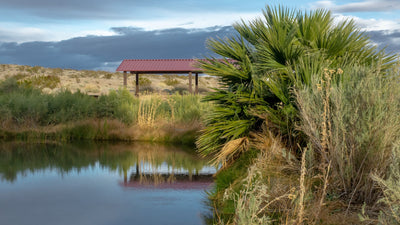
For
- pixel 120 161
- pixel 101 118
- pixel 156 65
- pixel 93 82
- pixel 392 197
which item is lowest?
pixel 93 82

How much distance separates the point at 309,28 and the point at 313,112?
273 centimetres

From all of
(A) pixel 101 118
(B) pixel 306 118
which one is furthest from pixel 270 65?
(A) pixel 101 118

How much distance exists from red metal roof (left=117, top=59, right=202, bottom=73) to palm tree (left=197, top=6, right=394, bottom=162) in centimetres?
2069

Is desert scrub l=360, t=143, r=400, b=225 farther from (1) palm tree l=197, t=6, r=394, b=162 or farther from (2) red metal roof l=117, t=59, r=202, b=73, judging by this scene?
(2) red metal roof l=117, t=59, r=202, b=73

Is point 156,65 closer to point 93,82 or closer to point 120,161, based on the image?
point 120,161

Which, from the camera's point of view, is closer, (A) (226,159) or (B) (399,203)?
(B) (399,203)

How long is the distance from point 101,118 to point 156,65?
15747mm

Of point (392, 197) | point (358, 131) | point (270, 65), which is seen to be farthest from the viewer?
point (270, 65)

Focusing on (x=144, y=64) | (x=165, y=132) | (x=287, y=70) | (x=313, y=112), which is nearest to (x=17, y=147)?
(x=165, y=132)

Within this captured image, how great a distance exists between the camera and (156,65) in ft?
102

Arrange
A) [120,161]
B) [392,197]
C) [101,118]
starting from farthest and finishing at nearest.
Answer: [101,118] → [120,161] → [392,197]

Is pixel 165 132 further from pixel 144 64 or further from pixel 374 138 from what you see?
pixel 144 64

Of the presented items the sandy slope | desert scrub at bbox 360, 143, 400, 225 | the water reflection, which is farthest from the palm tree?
the sandy slope

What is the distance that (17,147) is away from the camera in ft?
42.6
